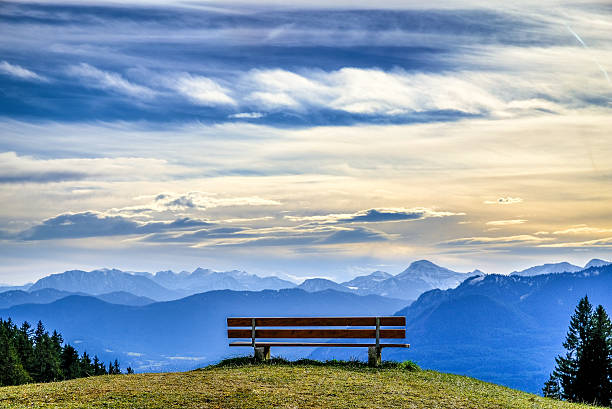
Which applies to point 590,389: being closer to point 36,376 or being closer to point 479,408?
point 479,408

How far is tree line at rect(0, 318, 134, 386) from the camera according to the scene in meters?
75.4

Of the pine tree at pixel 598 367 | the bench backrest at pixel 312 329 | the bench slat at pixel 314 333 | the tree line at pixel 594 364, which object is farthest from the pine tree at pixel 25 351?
the bench backrest at pixel 312 329

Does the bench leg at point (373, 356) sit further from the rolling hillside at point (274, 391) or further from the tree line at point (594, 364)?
the tree line at point (594, 364)

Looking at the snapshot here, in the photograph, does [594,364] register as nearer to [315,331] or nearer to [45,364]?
[315,331]

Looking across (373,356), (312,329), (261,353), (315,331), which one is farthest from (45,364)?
(373,356)

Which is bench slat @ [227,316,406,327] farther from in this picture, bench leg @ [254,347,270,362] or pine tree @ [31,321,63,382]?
pine tree @ [31,321,63,382]

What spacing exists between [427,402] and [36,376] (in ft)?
285

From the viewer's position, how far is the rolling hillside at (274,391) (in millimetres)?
16719

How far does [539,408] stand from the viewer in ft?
59.9

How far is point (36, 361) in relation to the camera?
300ft

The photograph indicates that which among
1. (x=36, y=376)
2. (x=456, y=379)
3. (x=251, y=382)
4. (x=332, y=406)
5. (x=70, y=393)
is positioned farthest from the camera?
(x=36, y=376)

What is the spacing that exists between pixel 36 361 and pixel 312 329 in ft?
262

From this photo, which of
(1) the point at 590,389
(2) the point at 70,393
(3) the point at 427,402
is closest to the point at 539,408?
(3) the point at 427,402

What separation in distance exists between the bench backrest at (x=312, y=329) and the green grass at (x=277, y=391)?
5.61 feet
